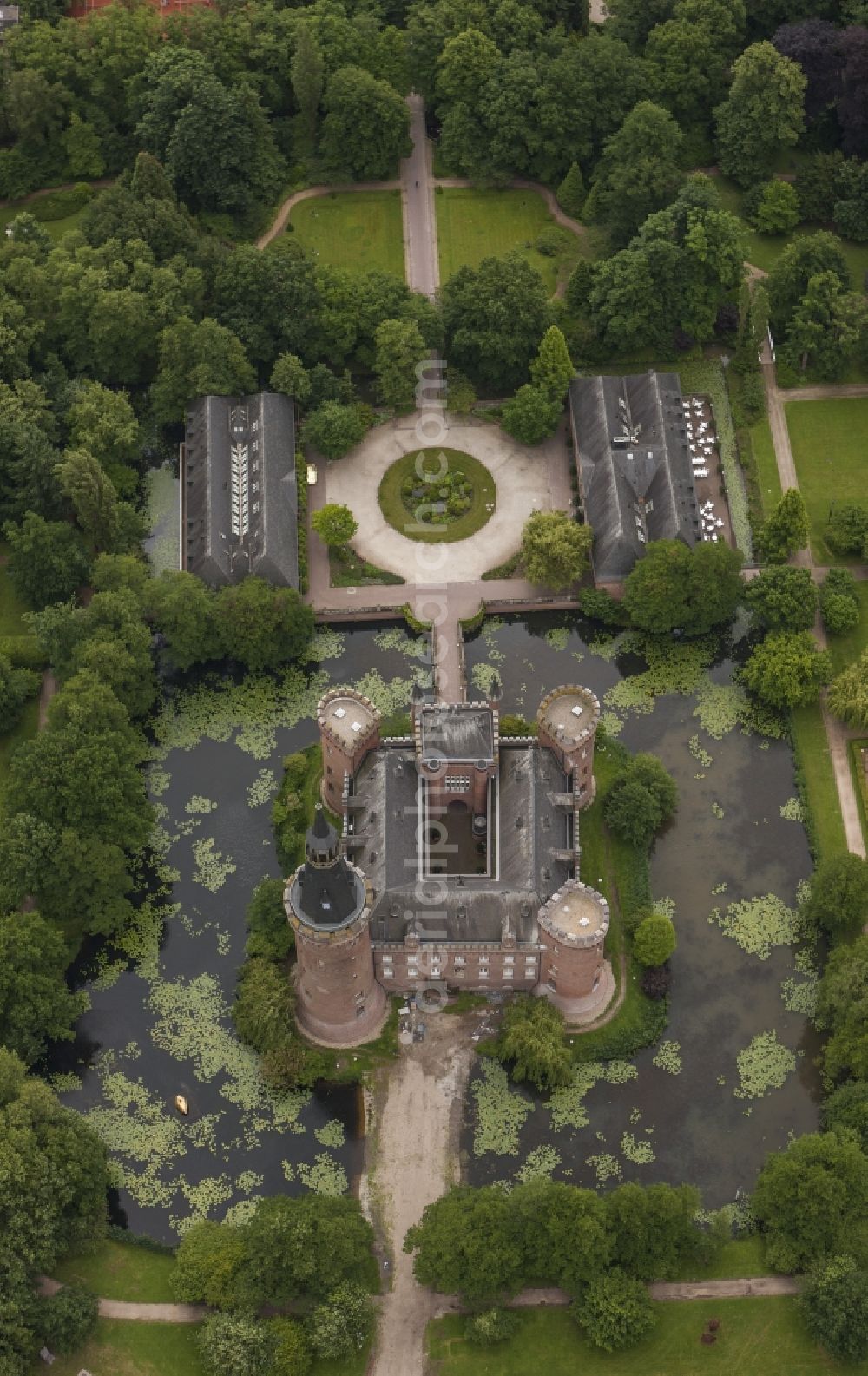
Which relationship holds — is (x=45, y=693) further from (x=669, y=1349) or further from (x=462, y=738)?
(x=669, y=1349)

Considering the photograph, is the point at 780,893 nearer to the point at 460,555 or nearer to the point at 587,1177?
the point at 587,1177

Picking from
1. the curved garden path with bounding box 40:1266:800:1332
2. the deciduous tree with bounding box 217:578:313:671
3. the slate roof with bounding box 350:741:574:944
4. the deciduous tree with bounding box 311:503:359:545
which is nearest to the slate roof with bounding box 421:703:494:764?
the slate roof with bounding box 350:741:574:944

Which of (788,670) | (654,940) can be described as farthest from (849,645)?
(654,940)

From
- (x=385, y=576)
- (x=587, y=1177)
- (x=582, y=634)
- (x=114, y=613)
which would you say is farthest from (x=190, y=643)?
(x=587, y=1177)

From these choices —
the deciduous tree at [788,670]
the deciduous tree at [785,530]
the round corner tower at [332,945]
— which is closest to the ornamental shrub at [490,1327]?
the round corner tower at [332,945]

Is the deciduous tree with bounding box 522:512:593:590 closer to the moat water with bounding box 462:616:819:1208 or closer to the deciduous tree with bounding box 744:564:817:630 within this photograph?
the moat water with bounding box 462:616:819:1208

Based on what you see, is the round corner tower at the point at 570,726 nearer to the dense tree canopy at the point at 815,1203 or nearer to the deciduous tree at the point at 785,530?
the deciduous tree at the point at 785,530
